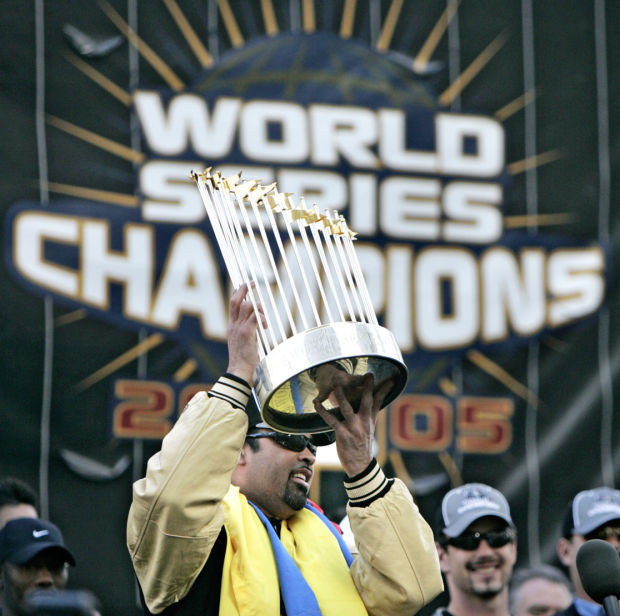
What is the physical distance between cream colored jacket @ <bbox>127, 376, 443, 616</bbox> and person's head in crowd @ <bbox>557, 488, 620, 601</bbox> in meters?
1.37

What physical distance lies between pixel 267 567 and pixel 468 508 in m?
1.38

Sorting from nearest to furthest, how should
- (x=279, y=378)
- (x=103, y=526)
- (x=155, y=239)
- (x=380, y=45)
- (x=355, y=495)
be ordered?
(x=279, y=378), (x=355, y=495), (x=103, y=526), (x=155, y=239), (x=380, y=45)

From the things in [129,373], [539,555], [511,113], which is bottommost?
[539,555]

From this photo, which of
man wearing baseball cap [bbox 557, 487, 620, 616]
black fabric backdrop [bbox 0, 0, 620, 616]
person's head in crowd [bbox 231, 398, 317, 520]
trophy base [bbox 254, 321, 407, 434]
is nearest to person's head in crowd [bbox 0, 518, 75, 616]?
person's head in crowd [bbox 231, 398, 317, 520]

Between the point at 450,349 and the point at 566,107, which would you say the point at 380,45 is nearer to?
the point at 566,107

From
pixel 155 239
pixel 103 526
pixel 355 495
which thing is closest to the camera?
pixel 355 495

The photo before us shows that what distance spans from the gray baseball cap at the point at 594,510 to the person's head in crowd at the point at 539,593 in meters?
0.44

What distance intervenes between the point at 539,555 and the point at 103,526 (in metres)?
1.72

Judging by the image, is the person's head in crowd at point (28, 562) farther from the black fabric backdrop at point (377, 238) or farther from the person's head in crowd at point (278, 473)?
the black fabric backdrop at point (377, 238)

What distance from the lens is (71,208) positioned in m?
4.82

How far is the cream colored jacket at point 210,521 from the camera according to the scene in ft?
8.41

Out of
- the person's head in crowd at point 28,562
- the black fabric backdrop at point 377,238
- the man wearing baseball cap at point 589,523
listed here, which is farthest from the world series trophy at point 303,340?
the black fabric backdrop at point 377,238

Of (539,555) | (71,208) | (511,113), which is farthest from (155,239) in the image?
(539,555)

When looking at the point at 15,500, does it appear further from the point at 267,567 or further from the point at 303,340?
the point at 303,340
